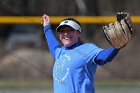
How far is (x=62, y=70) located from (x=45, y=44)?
9213 millimetres

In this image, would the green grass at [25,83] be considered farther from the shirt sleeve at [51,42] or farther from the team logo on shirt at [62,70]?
the team logo on shirt at [62,70]

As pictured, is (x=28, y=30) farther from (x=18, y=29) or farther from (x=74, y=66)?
(x=74, y=66)

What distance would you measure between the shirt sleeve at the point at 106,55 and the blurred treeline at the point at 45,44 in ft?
21.6

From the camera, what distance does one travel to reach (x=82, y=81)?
4.91m

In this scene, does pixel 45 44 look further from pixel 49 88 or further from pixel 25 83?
pixel 49 88

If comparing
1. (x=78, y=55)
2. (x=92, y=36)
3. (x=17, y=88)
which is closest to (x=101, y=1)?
(x=92, y=36)

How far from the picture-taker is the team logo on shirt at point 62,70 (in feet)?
16.3

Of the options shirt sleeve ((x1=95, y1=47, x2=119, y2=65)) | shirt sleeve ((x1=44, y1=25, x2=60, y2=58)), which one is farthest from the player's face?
shirt sleeve ((x1=44, y1=25, x2=60, y2=58))

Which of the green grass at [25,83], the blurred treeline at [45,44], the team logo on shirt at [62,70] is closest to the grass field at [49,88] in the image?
the green grass at [25,83]

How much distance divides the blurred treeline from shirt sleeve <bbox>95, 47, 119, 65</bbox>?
659 centimetres

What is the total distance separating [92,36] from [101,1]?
1.94 metres

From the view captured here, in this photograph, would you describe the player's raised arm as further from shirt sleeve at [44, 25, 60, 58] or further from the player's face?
the player's face

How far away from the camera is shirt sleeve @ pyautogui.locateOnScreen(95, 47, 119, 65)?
4712mm

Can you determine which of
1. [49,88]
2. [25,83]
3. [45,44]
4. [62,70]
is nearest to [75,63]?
[62,70]
